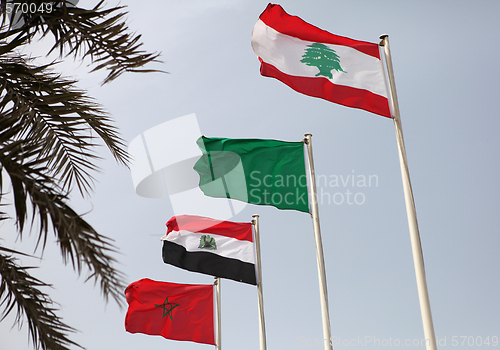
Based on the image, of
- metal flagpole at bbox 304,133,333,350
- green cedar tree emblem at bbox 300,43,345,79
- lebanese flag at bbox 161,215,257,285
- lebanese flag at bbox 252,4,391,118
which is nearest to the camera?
lebanese flag at bbox 252,4,391,118

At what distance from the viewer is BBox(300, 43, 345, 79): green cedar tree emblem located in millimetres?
7844

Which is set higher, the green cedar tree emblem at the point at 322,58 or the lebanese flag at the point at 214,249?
the green cedar tree emblem at the point at 322,58

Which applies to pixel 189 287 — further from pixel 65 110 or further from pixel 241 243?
pixel 65 110

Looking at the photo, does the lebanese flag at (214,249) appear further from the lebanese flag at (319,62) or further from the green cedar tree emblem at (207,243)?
the lebanese flag at (319,62)

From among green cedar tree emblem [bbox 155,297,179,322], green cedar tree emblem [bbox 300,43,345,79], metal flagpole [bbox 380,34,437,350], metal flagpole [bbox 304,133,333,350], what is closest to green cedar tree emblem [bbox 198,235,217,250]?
green cedar tree emblem [bbox 155,297,179,322]

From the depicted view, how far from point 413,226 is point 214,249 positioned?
6.21 m

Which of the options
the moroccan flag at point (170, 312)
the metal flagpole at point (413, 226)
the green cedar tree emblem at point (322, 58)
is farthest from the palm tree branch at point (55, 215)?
the moroccan flag at point (170, 312)

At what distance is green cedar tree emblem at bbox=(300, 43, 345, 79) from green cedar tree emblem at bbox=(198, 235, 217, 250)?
5485 mm

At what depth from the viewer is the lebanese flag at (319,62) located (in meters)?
7.59

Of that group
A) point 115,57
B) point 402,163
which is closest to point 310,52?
point 402,163

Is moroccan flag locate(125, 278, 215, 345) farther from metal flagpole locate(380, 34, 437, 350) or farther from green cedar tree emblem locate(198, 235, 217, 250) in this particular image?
metal flagpole locate(380, 34, 437, 350)

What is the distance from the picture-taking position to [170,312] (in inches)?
533

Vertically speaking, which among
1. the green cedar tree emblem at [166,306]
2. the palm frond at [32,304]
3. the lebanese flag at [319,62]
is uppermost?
the lebanese flag at [319,62]

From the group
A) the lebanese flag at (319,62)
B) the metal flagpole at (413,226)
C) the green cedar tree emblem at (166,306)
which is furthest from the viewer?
the green cedar tree emblem at (166,306)
